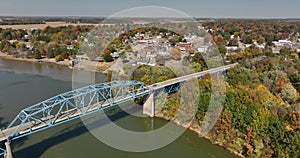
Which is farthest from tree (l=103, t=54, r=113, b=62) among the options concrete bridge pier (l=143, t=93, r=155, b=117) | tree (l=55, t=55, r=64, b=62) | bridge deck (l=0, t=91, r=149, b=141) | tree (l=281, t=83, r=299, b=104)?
tree (l=281, t=83, r=299, b=104)

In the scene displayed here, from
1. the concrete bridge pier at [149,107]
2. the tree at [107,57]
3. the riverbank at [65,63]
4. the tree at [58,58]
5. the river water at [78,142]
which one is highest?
the tree at [107,57]

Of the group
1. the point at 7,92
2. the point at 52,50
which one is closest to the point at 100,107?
the point at 7,92

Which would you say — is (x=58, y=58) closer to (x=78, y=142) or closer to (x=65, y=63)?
(x=65, y=63)

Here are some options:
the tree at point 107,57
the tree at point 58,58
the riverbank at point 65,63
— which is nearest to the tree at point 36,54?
the riverbank at point 65,63

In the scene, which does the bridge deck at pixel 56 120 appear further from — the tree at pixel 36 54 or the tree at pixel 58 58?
the tree at pixel 36 54

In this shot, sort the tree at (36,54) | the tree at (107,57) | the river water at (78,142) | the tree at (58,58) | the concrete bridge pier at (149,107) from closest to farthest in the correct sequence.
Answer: the river water at (78,142), the concrete bridge pier at (149,107), the tree at (107,57), the tree at (58,58), the tree at (36,54)

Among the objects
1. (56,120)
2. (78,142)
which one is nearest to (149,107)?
(78,142)

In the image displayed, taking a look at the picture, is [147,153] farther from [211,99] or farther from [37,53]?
[37,53]

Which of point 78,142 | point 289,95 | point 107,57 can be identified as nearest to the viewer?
point 78,142

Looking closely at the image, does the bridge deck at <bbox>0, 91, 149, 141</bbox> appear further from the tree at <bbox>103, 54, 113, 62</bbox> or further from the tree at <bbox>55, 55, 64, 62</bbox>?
the tree at <bbox>55, 55, 64, 62</bbox>
